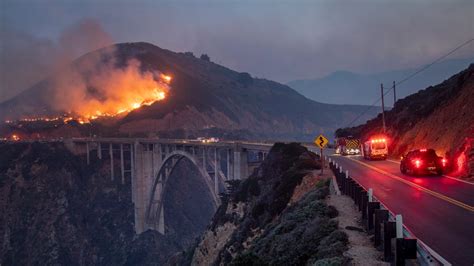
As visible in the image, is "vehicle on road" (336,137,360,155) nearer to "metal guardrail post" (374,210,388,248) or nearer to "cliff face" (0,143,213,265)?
"metal guardrail post" (374,210,388,248)

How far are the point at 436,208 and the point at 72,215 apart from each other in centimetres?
10066

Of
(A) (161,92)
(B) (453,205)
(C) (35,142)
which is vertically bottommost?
(B) (453,205)

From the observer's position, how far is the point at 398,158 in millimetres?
40500

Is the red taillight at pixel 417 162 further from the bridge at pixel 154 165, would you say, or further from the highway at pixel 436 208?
the bridge at pixel 154 165

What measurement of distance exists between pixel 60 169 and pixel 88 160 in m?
7.55

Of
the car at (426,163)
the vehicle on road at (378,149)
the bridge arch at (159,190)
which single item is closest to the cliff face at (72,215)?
the bridge arch at (159,190)

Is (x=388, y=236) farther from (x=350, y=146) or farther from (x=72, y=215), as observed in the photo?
(x=72, y=215)

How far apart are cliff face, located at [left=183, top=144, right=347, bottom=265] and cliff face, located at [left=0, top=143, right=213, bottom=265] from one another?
48637 millimetres

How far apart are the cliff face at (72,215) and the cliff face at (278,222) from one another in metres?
48.6

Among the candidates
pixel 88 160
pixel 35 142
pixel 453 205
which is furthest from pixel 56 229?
pixel 453 205

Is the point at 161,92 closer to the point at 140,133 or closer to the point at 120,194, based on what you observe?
the point at 140,133

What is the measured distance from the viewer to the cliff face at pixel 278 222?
40.8 feet

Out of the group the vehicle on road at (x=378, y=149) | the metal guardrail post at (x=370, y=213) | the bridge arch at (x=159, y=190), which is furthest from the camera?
the bridge arch at (x=159, y=190)

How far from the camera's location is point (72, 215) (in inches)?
4031
